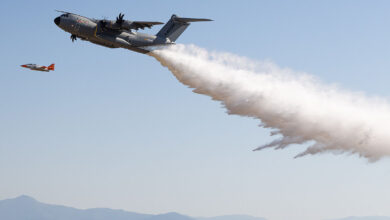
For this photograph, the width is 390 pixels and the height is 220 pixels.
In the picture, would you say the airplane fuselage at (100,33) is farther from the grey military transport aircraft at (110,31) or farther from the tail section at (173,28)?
the tail section at (173,28)

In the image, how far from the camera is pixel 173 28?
5159 cm

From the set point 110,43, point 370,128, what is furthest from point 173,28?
point 370,128

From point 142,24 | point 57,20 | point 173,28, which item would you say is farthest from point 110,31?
point 173,28

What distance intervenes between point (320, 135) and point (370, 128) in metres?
4.02

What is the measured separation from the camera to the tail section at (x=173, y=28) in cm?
5134

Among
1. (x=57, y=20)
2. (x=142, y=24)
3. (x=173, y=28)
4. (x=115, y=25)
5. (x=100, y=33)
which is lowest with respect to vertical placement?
(x=100, y=33)

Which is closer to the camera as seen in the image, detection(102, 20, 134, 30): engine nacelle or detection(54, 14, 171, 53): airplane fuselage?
detection(54, 14, 171, 53): airplane fuselage

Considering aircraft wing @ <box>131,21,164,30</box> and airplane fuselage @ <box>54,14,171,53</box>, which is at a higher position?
aircraft wing @ <box>131,21,164,30</box>

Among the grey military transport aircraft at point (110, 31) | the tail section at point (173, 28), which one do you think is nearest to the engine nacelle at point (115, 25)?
the grey military transport aircraft at point (110, 31)

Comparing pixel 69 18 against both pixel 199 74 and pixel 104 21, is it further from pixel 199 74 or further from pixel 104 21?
pixel 199 74

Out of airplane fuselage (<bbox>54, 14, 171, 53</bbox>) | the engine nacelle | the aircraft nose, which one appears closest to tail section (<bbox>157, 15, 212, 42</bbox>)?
airplane fuselage (<bbox>54, 14, 171, 53</bbox>)

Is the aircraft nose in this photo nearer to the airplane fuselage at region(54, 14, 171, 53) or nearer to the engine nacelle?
the airplane fuselage at region(54, 14, 171, 53)

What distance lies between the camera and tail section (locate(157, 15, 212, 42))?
168 feet

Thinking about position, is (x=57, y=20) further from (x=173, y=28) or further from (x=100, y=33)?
(x=173, y=28)
